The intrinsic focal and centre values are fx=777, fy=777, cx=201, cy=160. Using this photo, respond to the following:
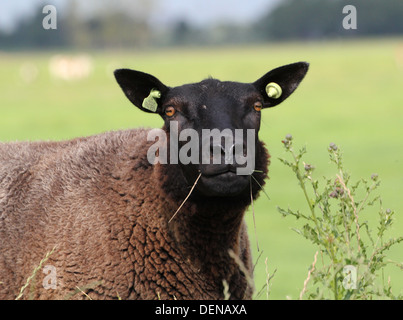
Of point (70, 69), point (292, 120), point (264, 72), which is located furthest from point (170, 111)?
point (70, 69)

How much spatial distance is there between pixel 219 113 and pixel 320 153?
997 inches

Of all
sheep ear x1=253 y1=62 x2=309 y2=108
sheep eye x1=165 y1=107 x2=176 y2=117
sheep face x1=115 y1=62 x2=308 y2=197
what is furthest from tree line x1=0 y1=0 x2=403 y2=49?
sheep eye x1=165 y1=107 x2=176 y2=117

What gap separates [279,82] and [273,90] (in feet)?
0.41

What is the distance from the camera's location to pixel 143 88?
6578 millimetres

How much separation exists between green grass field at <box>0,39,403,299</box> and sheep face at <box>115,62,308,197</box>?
1.24 metres

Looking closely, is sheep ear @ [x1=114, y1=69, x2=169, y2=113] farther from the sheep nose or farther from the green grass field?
the green grass field

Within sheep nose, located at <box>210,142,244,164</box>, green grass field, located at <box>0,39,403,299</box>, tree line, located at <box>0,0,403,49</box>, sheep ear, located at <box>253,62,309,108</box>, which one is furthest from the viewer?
tree line, located at <box>0,0,403,49</box>

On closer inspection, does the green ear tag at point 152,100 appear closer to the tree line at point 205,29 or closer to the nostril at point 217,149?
the nostril at point 217,149

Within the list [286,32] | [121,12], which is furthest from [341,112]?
[121,12]

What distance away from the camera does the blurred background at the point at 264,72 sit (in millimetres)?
22141

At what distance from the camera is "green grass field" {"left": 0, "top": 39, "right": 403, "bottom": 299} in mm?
19000

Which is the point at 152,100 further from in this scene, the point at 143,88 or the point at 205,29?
the point at 205,29
